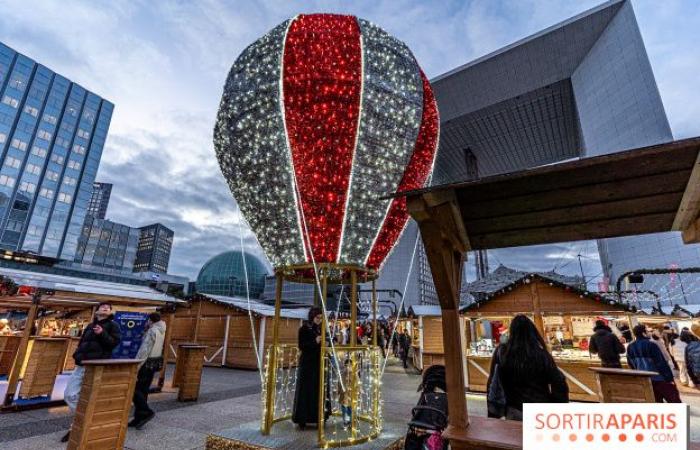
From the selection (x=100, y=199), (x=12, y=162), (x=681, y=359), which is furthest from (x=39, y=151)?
(x=100, y=199)

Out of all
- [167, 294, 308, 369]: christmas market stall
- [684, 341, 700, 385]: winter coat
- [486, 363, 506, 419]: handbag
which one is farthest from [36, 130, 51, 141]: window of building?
[684, 341, 700, 385]: winter coat

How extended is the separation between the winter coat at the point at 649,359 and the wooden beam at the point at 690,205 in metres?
3.45

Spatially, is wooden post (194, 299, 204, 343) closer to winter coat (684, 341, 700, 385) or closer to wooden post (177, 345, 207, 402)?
wooden post (177, 345, 207, 402)

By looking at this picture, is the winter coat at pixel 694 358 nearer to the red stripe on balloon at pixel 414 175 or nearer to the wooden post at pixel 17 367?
the red stripe on balloon at pixel 414 175

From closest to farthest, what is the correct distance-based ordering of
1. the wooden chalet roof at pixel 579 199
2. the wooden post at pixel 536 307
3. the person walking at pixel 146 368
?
the wooden chalet roof at pixel 579 199, the person walking at pixel 146 368, the wooden post at pixel 536 307

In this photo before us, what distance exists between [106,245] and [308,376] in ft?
326

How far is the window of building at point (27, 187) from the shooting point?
54.7 metres

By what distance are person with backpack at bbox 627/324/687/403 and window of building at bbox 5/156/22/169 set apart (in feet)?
255

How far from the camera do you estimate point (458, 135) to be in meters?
36.8

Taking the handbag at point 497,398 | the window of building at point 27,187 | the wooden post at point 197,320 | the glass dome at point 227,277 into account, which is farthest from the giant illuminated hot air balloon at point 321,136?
the window of building at point 27,187

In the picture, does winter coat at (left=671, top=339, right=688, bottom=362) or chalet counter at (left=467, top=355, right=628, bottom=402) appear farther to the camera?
winter coat at (left=671, top=339, right=688, bottom=362)

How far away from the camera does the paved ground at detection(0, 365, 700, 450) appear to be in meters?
4.73

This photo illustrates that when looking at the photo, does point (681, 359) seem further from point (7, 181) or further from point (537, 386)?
point (7, 181)

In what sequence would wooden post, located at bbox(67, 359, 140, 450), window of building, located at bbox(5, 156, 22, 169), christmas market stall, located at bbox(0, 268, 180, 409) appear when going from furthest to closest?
window of building, located at bbox(5, 156, 22, 169)
christmas market stall, located at bbox(0, 268, 180, 409)
wooden post, located at bbox(67, 359, 140, 450)
